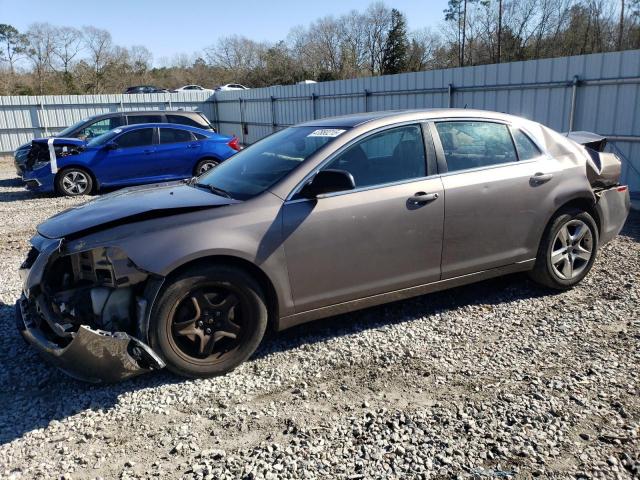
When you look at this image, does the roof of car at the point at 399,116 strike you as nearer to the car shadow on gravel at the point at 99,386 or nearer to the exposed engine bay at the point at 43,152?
the car shadow on gravel at the point at 99,386

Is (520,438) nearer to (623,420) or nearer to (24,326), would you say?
(623,420)

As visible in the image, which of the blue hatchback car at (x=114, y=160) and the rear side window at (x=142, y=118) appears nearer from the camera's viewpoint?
the blue hatchback car at (x=114, y=160)

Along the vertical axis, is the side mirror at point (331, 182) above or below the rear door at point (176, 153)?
above

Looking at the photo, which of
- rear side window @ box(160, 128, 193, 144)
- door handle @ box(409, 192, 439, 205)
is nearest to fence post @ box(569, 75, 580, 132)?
door handle @ box(409, 192, 439, 205)

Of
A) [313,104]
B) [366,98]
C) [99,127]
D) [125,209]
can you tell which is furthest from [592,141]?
[313,104]

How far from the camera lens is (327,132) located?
4.21m

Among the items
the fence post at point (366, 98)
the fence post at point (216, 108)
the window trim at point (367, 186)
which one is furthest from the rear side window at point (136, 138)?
the fence post at point (216, 108)

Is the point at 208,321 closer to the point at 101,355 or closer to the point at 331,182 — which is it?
the point at 101,355

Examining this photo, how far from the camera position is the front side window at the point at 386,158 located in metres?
3.98

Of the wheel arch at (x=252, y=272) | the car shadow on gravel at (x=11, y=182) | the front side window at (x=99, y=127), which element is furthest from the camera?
the car shadow on gravel at (x=11, y=182)

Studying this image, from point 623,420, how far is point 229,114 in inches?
880

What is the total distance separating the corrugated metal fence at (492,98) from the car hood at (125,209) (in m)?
7.78

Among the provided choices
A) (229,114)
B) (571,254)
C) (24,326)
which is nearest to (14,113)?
(229,114)

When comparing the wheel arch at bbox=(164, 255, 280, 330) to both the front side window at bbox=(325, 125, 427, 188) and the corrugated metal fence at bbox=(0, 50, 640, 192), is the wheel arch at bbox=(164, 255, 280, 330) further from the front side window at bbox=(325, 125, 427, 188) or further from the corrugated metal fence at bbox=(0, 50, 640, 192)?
the corrugated metal fence at bbox=(0, 50, 640, 192)
